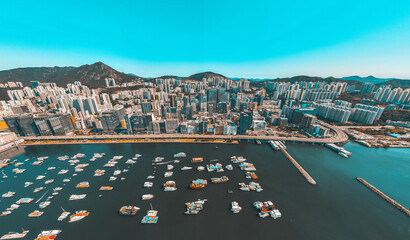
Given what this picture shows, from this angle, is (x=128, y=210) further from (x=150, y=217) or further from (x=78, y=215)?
(x=78, y=215)

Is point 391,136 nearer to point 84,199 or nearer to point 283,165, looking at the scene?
point 283,165

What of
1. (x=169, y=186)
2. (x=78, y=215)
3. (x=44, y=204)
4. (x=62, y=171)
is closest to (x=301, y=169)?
(x=169, y=186)

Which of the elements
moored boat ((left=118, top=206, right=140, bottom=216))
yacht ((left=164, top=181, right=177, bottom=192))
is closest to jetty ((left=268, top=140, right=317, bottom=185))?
yacht ((left=164, top=181, right=177, bottom=192))

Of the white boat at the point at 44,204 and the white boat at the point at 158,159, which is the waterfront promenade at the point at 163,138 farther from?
the white boat at the point at 44,204

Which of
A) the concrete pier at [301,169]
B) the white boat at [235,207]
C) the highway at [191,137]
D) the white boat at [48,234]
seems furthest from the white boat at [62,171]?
the concrete pier at [301,169]

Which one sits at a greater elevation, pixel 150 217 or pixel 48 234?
pixel 150 217

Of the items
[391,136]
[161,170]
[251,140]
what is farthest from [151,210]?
[391,136]

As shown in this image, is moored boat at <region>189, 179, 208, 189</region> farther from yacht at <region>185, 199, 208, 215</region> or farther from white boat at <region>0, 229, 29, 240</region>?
white boat at <region>0, 229, 29, 240</region>

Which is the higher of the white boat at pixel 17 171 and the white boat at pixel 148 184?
the white boat at pixel 148 184
